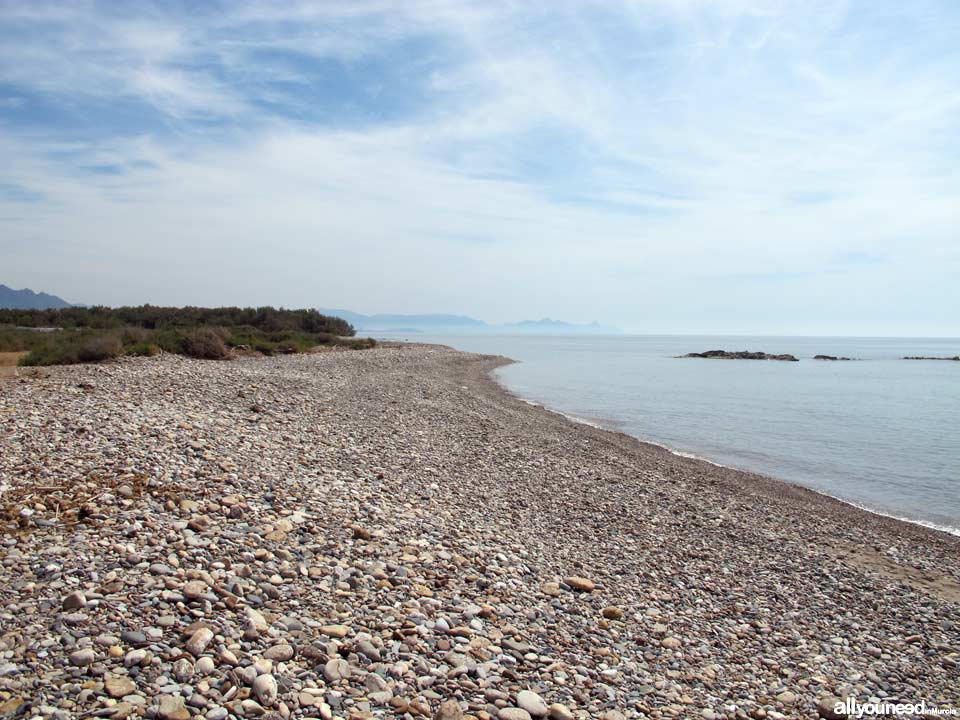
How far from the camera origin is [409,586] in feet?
20.9

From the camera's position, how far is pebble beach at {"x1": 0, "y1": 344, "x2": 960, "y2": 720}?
15.0 ft

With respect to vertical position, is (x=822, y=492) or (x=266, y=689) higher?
(x=266, y=689)

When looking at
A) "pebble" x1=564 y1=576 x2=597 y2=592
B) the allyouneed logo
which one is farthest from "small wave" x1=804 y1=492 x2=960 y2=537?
"pebble" x1=564 y1=576 x2=597 y2=592

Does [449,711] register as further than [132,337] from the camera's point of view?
No

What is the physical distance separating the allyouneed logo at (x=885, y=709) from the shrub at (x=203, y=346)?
2751 cm

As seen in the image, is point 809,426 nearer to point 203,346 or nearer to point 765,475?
point 765,475

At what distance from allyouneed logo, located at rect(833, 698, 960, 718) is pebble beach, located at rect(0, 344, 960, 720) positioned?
0.38 ft

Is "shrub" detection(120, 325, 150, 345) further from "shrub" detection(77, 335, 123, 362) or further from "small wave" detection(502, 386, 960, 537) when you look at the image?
"small wave" detection(502, 386, 960, 537)

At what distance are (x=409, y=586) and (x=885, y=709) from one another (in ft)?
14.3

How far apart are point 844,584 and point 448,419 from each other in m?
10.8

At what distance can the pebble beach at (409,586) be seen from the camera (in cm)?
457

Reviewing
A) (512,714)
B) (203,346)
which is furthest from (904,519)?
(203,346)

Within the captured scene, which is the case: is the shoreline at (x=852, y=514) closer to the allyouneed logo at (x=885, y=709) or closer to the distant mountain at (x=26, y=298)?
the allyouneed logo at (x=885, y=709)

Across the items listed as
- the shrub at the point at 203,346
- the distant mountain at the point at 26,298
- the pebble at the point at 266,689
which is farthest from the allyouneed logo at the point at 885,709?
the distant mountain at the point at 26,298
